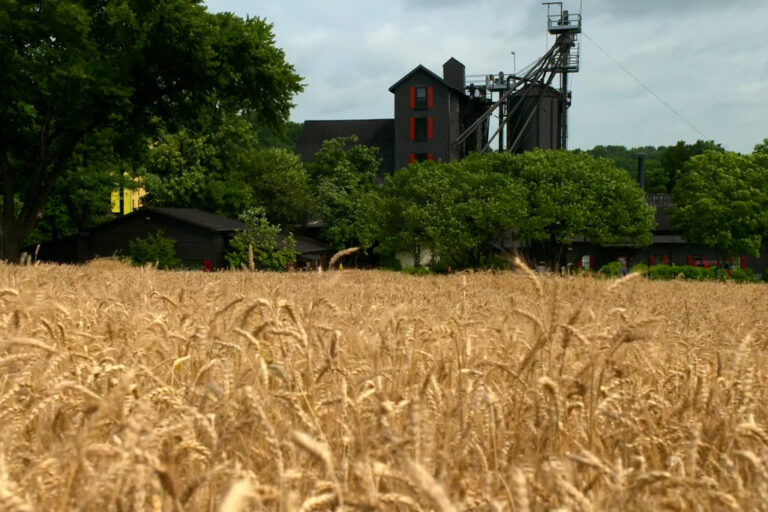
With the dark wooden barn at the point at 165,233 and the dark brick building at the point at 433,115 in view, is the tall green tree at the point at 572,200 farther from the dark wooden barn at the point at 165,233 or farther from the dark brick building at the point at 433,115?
the dark wooden barn at the point at 165,233

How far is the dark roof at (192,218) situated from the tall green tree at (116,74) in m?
15.5

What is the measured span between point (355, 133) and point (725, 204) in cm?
3302

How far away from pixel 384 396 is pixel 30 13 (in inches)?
1175

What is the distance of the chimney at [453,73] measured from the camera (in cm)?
6544

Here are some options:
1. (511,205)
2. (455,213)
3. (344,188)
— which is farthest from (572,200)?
(344,188)

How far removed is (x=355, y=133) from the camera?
235 feet

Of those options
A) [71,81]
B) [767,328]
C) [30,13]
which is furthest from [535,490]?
[30,13]

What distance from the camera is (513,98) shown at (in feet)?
206

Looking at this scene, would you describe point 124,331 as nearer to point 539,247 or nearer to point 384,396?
point 384,396

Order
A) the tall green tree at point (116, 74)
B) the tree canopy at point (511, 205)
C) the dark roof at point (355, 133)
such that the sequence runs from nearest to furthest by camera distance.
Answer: the tall green tree at point (116, 74) < the tree canopy at point (511, 205) < the dark roof at point (355, 133)

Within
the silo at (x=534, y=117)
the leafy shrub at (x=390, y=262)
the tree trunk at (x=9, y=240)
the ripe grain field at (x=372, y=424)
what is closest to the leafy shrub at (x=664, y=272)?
the leafy shrub at (x=390, y=262)

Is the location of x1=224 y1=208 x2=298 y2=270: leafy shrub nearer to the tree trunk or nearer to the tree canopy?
the tree canopy

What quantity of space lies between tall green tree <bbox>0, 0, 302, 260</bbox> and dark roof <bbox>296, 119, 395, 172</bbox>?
36.7m

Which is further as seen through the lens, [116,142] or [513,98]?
[513,98]
